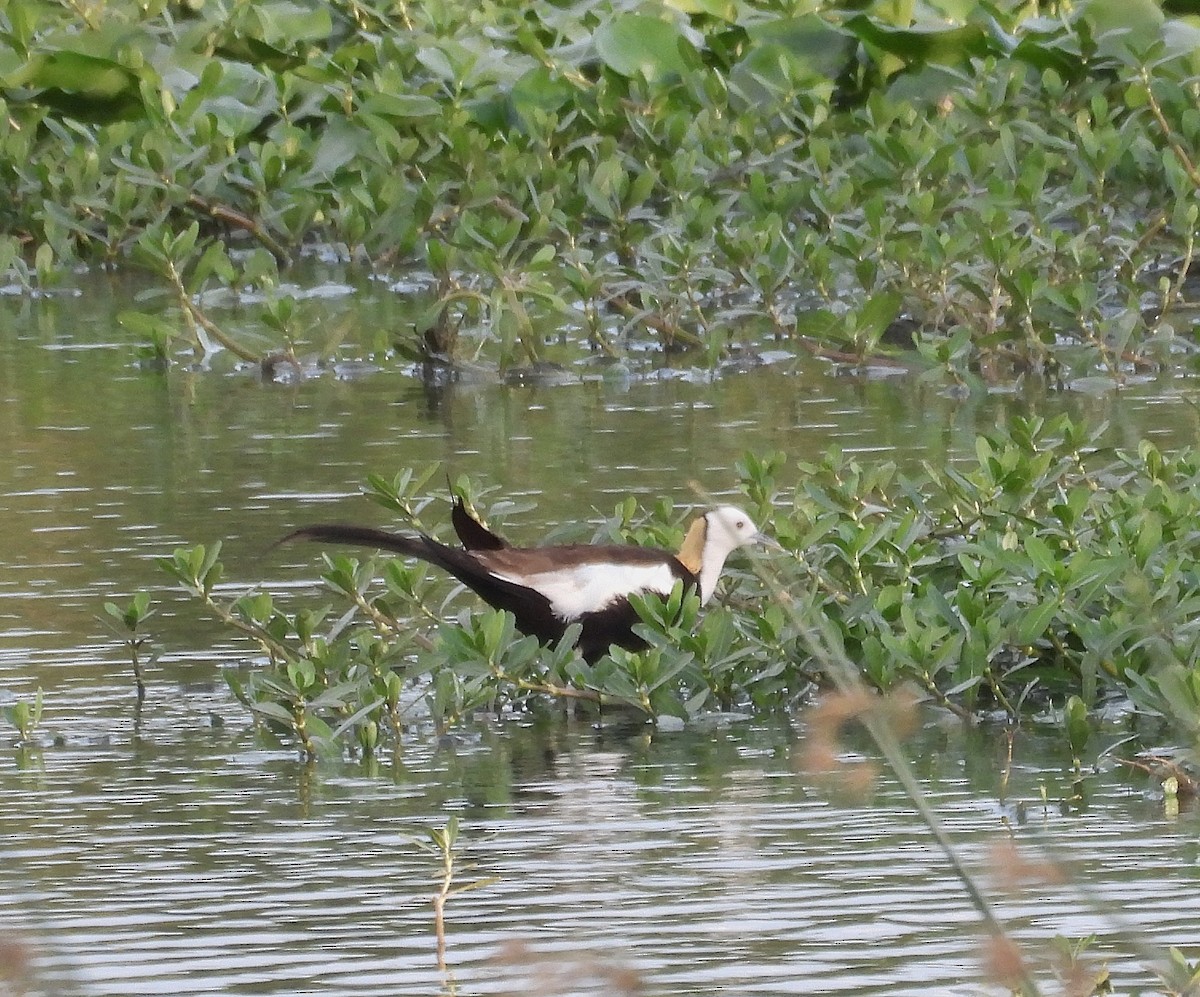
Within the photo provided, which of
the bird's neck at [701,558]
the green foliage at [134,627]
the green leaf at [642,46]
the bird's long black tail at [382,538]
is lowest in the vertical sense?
the green foliage at [134,627]

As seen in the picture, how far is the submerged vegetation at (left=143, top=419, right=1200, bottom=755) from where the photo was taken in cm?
495

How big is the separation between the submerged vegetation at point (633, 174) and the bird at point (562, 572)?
301cm

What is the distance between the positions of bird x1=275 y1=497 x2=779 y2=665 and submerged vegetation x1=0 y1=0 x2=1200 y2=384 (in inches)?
119

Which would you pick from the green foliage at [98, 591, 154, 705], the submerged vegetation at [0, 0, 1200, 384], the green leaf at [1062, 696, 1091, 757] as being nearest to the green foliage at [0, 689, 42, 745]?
the green foliage at [98, 591, 154, 705]

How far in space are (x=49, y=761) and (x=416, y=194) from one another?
6367 mm

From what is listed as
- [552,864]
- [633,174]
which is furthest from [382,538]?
[633,174]

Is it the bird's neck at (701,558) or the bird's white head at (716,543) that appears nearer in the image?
the bird's white head at (716,543)

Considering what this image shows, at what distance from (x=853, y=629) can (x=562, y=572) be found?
57 centimetres

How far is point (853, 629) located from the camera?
17.0ft

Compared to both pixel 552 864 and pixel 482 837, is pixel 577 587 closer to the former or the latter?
pixel 482 837

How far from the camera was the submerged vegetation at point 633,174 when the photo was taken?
29.5 ft

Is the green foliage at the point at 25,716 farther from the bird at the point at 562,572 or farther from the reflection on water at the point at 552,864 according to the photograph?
the bird at the point at 562,572

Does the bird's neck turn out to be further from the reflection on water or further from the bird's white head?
the reflection on water

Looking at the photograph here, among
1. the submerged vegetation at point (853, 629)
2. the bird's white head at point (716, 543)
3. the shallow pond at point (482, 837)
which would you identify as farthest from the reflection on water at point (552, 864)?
the bird's white head at point (716, 543)
